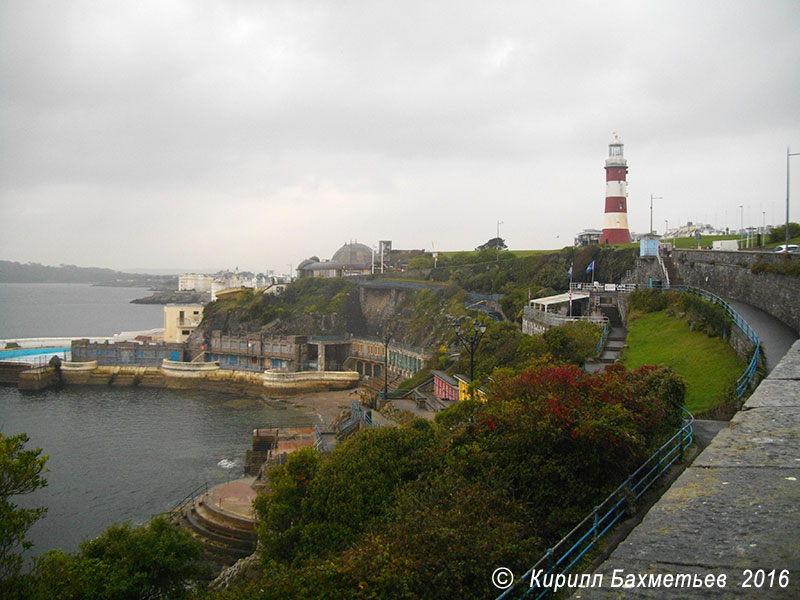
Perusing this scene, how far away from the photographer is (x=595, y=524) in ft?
22.6

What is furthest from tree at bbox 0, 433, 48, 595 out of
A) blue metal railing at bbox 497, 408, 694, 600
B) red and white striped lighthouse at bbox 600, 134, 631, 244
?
red and white striped lighthouse at bbox 600, 134, 631, 244

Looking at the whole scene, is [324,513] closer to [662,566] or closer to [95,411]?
[662,566]

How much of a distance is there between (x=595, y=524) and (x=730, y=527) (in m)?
2.16

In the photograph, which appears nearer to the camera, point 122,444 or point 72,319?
point 122,444

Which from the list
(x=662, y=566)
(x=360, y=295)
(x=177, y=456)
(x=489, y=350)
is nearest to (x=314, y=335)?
(x=360, y=295)

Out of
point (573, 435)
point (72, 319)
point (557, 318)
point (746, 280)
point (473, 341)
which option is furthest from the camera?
point (72, 319)

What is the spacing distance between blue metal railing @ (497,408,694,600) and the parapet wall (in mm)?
9671

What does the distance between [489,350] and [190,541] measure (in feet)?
59.6

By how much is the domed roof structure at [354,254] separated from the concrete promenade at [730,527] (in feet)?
271

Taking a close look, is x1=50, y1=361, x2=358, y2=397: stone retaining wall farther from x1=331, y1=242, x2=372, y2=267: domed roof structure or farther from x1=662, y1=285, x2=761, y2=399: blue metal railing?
x1=331, y1=242, x2=372, y2=267: domed roof structure

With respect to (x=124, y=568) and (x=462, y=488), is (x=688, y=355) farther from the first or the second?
(x=124, y=568)

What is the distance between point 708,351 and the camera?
56.7 feet

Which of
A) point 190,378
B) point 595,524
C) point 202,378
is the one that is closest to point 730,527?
point 595,524

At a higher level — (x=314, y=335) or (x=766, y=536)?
(x=766, y=536)
